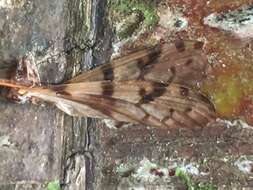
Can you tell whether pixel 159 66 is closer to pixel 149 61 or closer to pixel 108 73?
pixel 149 61

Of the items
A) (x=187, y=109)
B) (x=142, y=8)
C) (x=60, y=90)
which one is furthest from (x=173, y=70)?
(x=60, y=90)

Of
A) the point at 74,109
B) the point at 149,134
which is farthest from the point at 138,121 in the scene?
the point at 74,109

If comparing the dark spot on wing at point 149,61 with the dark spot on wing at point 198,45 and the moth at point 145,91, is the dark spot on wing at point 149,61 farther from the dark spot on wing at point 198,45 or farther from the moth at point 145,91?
the dark spot on wing at point 198,45

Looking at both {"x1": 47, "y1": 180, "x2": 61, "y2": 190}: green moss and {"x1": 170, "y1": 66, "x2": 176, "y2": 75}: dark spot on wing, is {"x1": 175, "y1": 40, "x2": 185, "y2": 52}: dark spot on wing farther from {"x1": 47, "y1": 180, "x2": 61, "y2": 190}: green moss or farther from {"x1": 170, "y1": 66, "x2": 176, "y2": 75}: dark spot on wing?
{"x1": 47, "y1": 180, "x2": 61, "y2": 190}: green moss

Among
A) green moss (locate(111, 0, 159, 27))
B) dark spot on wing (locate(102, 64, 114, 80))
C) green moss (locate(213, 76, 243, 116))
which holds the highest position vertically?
green moss (locate(111, 0, 159, 27))

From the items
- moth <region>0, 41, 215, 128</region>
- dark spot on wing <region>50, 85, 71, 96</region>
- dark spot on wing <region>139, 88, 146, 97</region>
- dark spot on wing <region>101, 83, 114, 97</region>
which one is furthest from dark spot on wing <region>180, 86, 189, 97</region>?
dark spot on wing <region>50, 85, 71, 96</region>

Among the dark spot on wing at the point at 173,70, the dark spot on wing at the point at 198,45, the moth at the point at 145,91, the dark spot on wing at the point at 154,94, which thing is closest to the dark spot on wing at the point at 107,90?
the moth at the point at 145,91
